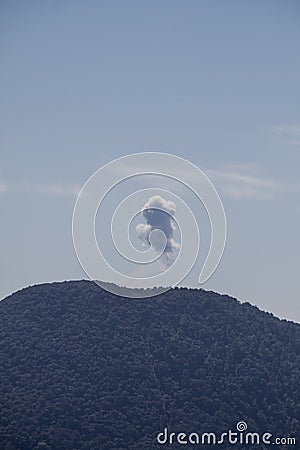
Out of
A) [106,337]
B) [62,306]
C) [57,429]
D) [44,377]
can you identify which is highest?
[62,306]

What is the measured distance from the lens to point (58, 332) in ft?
19.2

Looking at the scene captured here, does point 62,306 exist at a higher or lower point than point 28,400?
higher

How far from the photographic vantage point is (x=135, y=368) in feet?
17.9

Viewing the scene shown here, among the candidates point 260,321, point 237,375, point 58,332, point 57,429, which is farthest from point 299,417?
point 58,332

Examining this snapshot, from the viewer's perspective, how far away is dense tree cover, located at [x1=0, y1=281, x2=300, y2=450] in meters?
4.86

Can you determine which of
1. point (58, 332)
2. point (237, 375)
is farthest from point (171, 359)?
point (58, 332)

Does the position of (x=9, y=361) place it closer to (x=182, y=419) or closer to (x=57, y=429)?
(x=57, y=429)

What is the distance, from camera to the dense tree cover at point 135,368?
191 inches

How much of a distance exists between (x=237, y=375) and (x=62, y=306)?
1560 millimetres

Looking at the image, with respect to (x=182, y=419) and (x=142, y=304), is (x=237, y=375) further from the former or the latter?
(x=142, y=304)

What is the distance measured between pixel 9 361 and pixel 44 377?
1.03 ft

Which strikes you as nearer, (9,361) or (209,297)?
(9,361)

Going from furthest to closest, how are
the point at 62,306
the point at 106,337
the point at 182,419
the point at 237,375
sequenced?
1. the point at 62,306
2. the point at 106,337
3. the point at 237,375
4. the point at 182,419

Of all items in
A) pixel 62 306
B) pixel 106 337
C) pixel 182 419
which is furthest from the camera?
pixel 62 306
